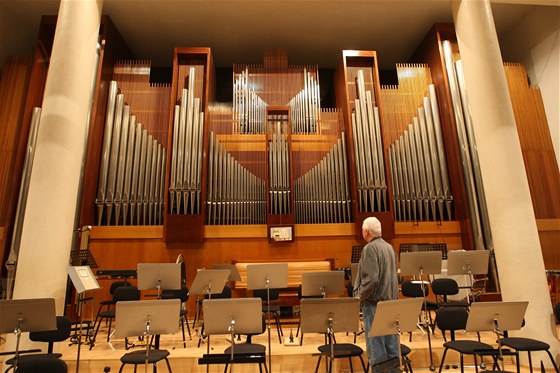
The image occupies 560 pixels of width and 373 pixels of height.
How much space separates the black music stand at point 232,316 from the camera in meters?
3.85

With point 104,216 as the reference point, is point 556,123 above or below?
above

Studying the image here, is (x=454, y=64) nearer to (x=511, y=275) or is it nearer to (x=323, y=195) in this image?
(x=323, y=195)

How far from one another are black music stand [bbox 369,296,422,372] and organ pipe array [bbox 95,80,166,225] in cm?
547

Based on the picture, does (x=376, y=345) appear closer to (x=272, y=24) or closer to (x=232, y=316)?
(x=232, y=316)

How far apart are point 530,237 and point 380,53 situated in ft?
21.6

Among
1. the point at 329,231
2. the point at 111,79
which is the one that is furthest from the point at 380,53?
the point at 111,79

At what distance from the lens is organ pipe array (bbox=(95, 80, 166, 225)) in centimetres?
786

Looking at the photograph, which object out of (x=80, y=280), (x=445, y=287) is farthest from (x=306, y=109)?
(x=80, y=280)

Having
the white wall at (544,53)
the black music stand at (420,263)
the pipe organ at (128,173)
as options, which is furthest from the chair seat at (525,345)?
the pipe organ at (128,173)

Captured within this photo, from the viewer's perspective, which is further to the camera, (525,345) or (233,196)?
(233,196)

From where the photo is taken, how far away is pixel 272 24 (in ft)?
30.3

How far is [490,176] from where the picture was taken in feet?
18.6

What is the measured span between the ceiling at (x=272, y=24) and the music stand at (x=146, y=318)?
22.2ft

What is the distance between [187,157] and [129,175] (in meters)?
1.19
